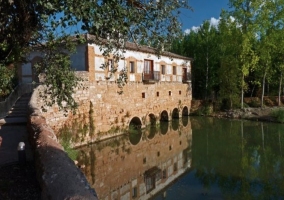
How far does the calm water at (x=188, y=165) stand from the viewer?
8711 mm

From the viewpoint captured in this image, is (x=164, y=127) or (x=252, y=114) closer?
(x=164, y=127)

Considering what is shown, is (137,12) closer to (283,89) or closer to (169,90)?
(169,90)

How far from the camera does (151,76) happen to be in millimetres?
20891

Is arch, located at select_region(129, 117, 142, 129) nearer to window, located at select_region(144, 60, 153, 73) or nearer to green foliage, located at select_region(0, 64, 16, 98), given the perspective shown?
window, located at select_region(144, 60, 153, 73)

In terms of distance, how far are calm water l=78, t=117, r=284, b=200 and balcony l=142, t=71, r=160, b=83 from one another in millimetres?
3695

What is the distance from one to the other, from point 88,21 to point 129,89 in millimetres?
12873

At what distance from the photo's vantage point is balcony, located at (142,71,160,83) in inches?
785

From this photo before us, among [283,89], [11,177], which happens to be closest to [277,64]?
[283,89]

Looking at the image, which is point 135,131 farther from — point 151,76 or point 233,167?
point 233,167

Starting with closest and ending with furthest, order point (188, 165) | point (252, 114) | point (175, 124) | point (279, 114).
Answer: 1. point (188, 165)
2. point (175, 124)
3. point (279, 114)
4. point (252, 114)

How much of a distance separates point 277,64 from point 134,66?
54.8ft

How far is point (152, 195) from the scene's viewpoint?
8.61 meters

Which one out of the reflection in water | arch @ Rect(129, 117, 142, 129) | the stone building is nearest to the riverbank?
the stone building

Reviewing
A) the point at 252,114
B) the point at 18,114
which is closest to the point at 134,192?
the point at 18,114
